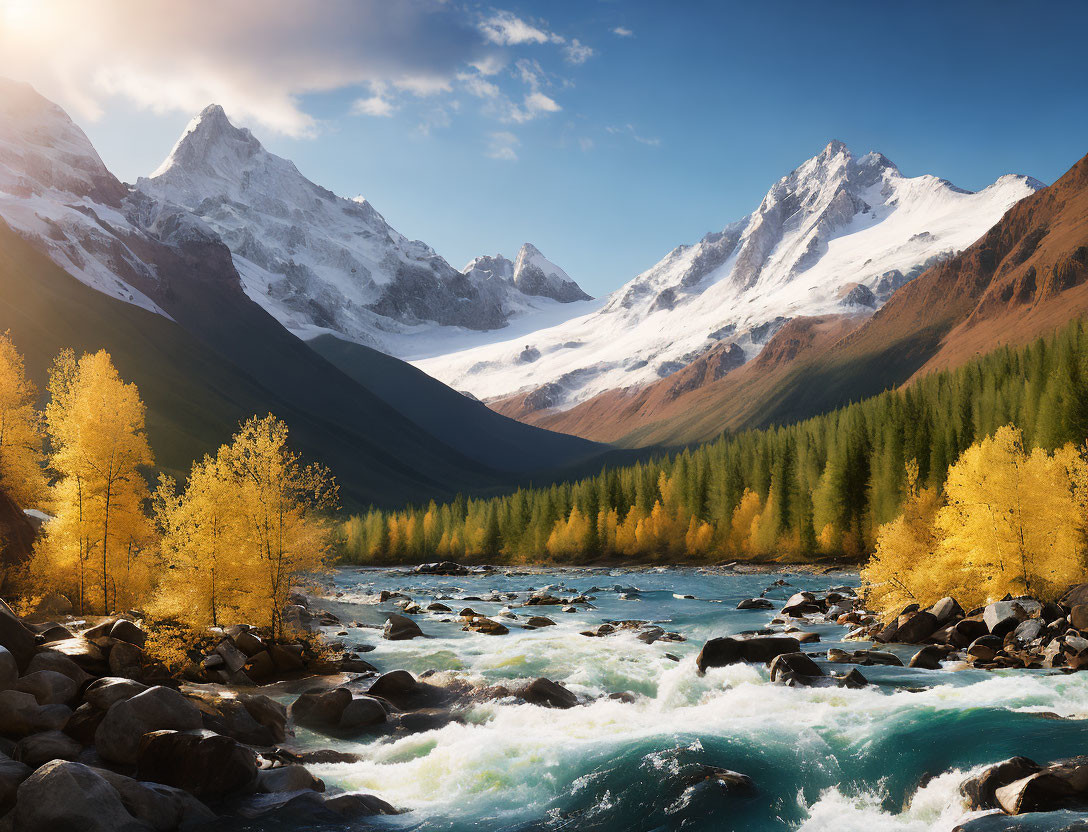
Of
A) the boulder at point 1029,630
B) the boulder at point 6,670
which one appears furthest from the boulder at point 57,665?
the boulder at point 1029,630

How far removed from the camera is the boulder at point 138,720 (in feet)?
68.8

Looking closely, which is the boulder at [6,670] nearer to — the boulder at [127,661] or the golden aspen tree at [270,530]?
the boulder at [127,661]

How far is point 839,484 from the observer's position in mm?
112312

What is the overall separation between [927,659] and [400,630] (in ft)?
109

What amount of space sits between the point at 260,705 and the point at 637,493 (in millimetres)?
134844

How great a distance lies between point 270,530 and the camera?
39.2m

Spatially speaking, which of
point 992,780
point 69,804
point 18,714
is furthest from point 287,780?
point 992,780

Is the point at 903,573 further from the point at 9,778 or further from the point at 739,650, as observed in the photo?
the point at 9,778

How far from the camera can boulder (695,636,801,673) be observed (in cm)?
3553

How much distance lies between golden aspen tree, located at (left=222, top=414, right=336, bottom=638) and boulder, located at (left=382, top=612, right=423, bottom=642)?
11.8 meters

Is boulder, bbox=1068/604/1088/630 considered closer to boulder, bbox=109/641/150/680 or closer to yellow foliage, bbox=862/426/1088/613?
yellow foliage, bbox=862/426/1088/613

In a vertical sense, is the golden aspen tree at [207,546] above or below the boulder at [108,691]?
above

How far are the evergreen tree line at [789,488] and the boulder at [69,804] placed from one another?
85.0 metres

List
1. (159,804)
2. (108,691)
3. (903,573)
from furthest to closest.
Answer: (903,573)
(108,691)
(159,804)
